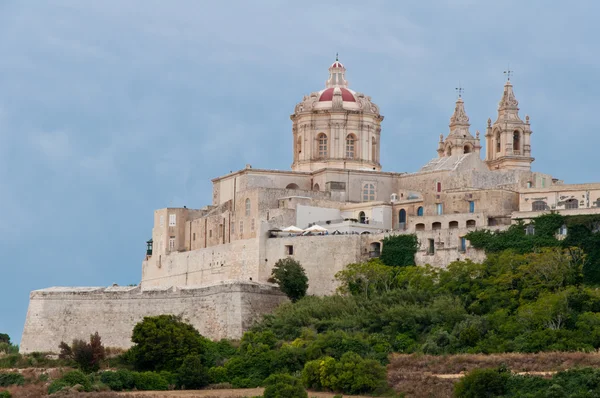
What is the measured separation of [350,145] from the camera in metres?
77.9

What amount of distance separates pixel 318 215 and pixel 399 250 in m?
6.39

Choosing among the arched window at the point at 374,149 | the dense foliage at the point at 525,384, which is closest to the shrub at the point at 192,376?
the dense foliage at the point at 525,384

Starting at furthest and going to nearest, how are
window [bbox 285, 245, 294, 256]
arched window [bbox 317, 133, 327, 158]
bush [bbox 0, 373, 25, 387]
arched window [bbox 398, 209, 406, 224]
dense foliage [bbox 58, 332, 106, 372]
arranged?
1. arched window [bbox 317, 133, 327, 158]
2. arched window [bbox 398, 209, 406, 224]
3. window [bbox 285, 245, 294, 256]
4. dense foliage [bbox 58, 332, 106, 372]
5. bush [bbox 0, 373, 25, 387]

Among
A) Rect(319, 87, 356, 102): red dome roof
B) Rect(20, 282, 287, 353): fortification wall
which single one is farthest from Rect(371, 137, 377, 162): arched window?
Rect(20, 282, 287, 353): fortification wall

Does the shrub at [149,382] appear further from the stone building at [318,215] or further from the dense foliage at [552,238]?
the dense foliage at [552,238]

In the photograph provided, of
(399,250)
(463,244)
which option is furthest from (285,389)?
(399,250)

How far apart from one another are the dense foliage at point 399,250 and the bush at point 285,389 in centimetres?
1418

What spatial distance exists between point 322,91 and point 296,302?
16.0 m

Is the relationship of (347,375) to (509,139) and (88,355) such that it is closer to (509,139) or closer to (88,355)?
(88,355)

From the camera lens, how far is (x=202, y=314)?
67.4m

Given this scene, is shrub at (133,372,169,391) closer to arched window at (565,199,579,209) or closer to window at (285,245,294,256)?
window at (285,245,294,256)

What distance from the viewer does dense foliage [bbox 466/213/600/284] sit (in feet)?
205

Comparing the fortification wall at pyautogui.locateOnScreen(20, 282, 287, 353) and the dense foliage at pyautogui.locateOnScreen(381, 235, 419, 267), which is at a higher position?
the dense foliage at pyautogui.locateOnScreen(381, 235, 419, 267)

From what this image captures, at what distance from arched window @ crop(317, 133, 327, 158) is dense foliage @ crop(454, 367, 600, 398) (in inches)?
1087
